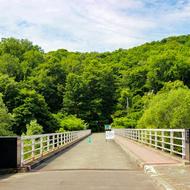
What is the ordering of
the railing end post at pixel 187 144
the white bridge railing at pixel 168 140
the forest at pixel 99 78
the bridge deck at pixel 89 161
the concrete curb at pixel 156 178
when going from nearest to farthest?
the concrete curb at pixel 156 178, the railing end post at pixel 187 144, the bridge deck at pixel 89 161, the white bridge railing at pixel 168 140, the forest at pixel 99 78

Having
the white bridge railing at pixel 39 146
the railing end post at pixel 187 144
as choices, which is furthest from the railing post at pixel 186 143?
the white bridge railing at pixel 39 146

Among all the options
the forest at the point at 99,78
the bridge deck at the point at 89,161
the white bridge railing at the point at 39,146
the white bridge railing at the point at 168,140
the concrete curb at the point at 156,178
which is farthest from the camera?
the forest at the point at 99,78

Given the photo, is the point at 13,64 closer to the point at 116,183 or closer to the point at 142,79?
the point at 142,79

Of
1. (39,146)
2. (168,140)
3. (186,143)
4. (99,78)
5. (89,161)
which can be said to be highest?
(99,78)

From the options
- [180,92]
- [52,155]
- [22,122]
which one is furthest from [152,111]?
[22,122]

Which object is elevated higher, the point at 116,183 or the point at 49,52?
the point at 49,52

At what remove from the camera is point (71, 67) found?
151000mm

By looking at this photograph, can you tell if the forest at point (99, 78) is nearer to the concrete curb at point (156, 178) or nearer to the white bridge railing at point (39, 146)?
the white bridge railing at point (39, 146)

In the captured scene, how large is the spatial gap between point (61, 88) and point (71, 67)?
19161mm

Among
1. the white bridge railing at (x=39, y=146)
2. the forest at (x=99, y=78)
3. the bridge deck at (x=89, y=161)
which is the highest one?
the forest at (x=99, y=78)

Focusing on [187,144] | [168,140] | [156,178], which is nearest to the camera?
[156,178]

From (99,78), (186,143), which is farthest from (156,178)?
(99,78)

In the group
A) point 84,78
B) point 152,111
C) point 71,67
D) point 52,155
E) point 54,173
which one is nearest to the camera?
point 54,173

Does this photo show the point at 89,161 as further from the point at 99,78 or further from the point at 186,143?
the point at 99,78
